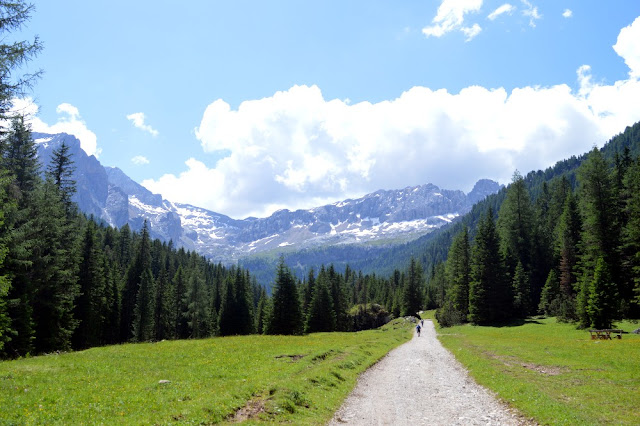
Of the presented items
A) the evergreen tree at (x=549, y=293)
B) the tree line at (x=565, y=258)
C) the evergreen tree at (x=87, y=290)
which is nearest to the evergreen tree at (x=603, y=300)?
the tree line at (x=565, y=258)

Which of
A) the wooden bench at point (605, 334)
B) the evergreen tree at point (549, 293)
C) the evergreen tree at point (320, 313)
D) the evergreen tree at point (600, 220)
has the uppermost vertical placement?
the evergreen tree at point (600, 220)

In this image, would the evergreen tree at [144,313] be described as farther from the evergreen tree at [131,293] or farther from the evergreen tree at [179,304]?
the evergreen tree at [179,304]

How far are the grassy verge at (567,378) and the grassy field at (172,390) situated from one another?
782 centimetres

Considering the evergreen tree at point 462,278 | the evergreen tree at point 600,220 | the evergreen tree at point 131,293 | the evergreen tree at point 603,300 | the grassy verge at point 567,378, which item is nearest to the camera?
the grassy verge at point 567,378

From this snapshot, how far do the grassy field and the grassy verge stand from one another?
7821mm

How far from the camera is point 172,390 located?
51.7 feet

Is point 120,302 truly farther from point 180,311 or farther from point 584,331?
point 584,331

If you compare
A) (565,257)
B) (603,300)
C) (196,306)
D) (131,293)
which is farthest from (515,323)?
(131,293)

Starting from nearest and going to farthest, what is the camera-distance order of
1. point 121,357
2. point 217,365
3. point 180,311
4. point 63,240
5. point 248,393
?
point 248,393 < point 217,365 < point 121,357 < point 63,240 < point 180,311

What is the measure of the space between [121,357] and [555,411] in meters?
26.8

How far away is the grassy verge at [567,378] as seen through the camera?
13.2 m

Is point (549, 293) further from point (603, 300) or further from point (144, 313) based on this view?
point (144, 313)

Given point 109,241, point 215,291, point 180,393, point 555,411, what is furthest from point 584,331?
point 109,241

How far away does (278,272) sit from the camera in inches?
2559
